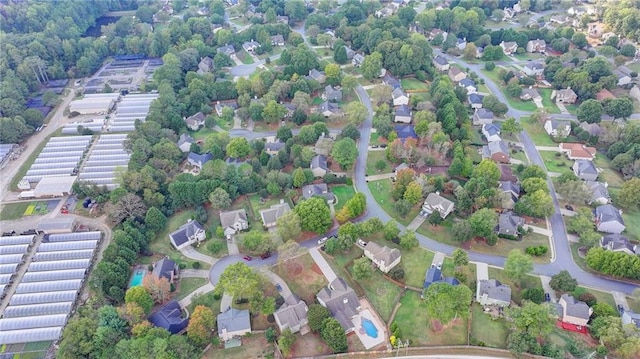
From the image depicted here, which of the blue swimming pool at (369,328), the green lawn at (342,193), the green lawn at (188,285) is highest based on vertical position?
the blue swimming pool at (369,328)

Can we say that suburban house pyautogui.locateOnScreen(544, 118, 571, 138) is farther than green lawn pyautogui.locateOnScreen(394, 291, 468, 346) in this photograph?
Yes

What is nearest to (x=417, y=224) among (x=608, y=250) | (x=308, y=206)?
(x=308, y=206)

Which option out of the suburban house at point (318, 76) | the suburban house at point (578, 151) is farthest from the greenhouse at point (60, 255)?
the suburban house at point (578, 151)

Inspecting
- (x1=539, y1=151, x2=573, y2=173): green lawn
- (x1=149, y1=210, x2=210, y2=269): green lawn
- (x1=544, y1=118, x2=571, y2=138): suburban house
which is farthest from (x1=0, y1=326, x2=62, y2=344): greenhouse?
(x1=544, y1=118, x2=571, y2=138): suburban house

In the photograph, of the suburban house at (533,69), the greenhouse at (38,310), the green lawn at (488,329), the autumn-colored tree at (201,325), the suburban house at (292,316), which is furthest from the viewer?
the suburban house at (533,69)

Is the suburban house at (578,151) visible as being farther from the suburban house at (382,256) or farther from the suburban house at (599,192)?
the suburban house at (382,256)

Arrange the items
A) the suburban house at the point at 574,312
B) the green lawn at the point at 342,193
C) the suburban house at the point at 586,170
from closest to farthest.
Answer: the suburban house at the point at 574,312 < the green lawn at the point at 342,193 < the suburban house at the point at 586,170

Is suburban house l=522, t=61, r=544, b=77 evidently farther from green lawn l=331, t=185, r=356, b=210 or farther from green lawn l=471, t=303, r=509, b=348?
green lawn l=471, t=303, r=509, b=348
